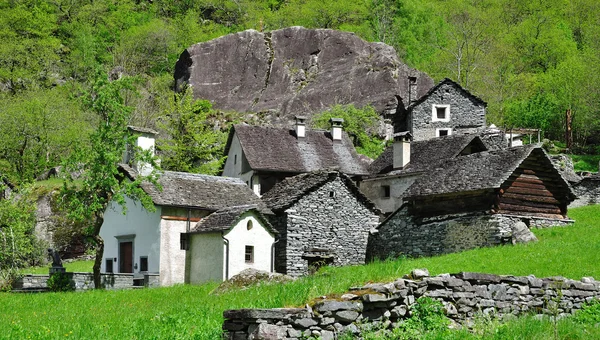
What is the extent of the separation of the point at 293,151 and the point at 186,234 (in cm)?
1299

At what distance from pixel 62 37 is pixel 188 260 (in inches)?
2821

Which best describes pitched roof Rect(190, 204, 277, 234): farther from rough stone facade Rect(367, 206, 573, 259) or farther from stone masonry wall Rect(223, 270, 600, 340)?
stone masonry wall Rect(223, 270, 600, 340)

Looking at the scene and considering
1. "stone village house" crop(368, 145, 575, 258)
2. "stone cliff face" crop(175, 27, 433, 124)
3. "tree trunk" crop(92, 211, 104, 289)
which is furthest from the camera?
"stone cliff face" crop(175, 27, 433, 124)

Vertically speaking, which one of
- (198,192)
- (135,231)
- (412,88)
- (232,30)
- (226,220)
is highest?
(232,30)

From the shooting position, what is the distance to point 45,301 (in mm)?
27781

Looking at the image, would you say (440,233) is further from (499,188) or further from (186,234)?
(186,234)

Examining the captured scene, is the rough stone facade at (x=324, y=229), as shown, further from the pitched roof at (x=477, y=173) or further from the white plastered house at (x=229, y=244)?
Answer: the pitched roof at (x=477, y=173)

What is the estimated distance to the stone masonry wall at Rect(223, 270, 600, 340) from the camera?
13.6 meters

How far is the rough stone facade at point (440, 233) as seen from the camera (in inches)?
1389

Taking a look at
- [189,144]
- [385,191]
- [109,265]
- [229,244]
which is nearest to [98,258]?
[229,244]

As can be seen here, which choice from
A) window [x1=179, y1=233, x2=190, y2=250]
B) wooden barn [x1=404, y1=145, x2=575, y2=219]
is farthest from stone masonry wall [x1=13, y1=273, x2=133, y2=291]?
wooden barn [x1=404, y1=145, x2=575, y2=219]

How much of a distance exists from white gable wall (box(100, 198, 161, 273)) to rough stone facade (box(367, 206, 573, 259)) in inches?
413

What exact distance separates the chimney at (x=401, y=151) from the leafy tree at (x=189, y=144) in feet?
38.9

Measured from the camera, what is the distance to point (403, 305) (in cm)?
1441
